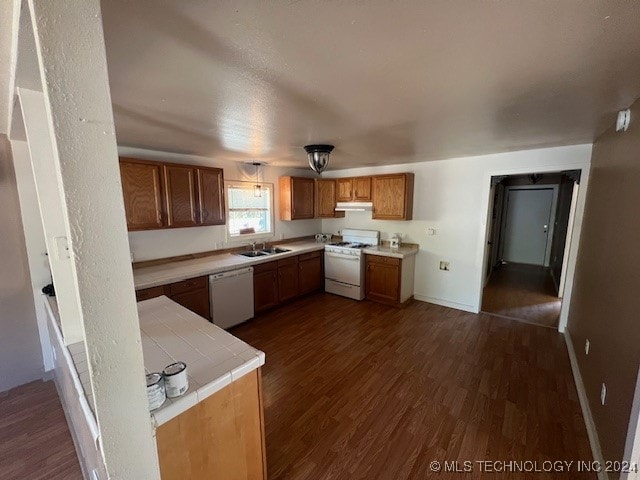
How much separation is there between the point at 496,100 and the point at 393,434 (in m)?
2.35

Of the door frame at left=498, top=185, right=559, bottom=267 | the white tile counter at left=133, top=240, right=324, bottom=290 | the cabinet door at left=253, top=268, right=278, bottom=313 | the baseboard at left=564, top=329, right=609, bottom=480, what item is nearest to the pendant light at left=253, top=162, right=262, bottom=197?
the white tile counter at left=133, top=240, right=324, bottom=290

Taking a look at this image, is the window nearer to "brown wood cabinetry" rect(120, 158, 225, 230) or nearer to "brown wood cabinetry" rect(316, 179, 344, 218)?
"brown wood cabinetry" rect(120, 158, 225, 230)

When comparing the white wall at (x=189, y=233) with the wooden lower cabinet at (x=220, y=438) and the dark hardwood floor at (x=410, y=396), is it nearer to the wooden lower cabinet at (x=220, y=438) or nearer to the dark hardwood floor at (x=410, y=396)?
the dark hardwood floor at (x=410, y=396)

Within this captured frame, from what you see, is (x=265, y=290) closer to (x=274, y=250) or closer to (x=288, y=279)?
(x=288, y=279)

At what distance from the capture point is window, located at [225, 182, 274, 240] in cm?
406

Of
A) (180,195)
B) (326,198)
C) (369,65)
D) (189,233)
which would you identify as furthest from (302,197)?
(369,65)

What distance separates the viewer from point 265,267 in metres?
3.80

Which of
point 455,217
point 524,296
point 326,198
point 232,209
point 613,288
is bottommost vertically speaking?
point 524,296

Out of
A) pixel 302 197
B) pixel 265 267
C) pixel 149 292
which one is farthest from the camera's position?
pixel 302 197

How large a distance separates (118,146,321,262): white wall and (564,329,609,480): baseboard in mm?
4065

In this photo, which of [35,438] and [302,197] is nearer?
[35,438]

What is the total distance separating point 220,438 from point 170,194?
2.59 m

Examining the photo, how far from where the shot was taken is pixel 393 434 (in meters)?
1.91

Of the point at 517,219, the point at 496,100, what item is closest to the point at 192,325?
the point at 496,100
